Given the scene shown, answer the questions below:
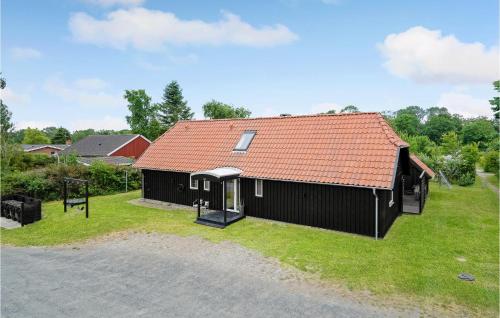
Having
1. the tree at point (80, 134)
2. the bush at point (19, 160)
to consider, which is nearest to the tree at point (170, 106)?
the bush at point (19, 160)

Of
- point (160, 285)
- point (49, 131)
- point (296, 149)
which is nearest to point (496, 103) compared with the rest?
point (296, 149)

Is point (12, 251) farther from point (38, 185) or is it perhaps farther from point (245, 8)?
point (245, 8)

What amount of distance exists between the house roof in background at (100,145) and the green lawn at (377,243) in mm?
25357

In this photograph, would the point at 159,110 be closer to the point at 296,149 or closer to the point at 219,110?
the point at 219,110

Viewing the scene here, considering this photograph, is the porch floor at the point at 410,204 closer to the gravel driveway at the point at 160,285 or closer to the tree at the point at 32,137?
the gravel driveway at the point at 160,285

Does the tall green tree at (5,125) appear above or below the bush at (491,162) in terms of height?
above

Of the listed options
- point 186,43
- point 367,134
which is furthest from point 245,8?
point 367,134

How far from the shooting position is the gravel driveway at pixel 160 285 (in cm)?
685

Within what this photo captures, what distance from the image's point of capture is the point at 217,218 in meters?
14.8

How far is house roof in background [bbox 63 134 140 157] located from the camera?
41875mm

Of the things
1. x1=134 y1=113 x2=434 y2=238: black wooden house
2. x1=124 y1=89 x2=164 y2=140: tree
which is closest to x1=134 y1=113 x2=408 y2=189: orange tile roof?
x1=134 y1=113 x2=434 y2=238: black wooden house

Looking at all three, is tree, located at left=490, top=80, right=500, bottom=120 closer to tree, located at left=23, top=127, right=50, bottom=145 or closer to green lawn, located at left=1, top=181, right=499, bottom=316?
green lawn, located at left=1, top=181, right=499, bottom=316

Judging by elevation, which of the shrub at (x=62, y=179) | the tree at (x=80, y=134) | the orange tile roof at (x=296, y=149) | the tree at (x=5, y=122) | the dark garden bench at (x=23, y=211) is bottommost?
the dark garden bench at (x=23, y=211)

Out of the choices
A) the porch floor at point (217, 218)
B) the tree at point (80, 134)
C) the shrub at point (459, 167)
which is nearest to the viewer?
the porch floor at point (217, 218)
